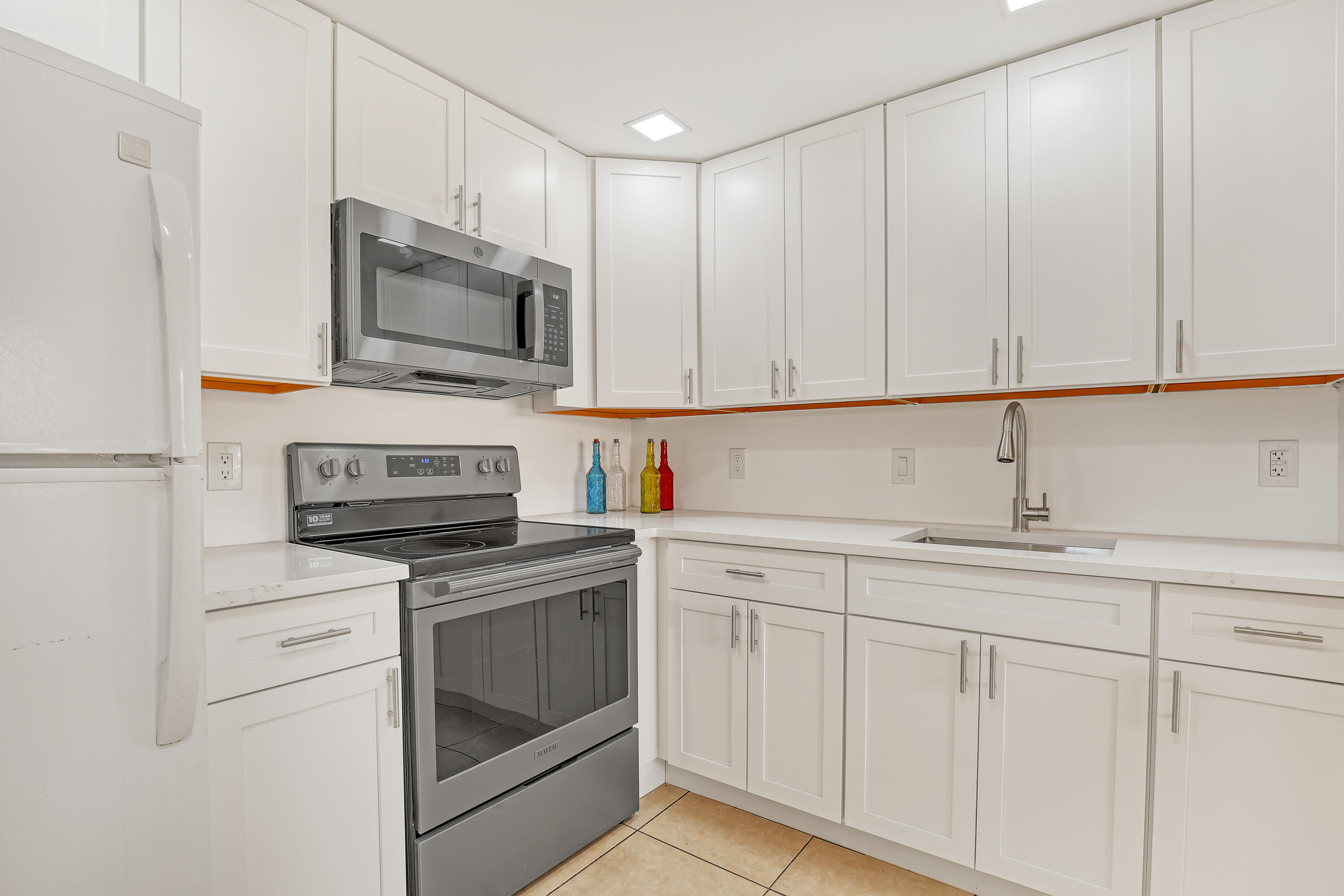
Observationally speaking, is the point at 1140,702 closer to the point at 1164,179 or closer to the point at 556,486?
the point at 1164,179

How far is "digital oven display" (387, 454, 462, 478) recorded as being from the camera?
80.7 inches

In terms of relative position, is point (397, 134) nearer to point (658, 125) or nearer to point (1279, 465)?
point (658, 125)

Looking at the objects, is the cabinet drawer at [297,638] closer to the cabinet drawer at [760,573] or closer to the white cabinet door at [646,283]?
the cabinet drawer at [760,573]

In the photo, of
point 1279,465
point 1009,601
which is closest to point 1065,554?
point 1009,601

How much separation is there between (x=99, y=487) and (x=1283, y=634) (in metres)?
2.06

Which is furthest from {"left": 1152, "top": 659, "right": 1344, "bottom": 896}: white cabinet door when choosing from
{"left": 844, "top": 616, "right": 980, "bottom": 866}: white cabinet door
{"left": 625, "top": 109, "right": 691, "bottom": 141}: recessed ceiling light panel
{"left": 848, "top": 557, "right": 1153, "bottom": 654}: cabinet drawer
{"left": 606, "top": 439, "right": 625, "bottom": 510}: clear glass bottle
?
{"left": 625, "top": 109, "right": 691, "bottom": 141}: recessed ceiling light panel

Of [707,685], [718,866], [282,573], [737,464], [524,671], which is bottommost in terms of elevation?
[718,866]

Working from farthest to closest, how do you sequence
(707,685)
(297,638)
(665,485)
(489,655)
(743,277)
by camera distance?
(665,485) < (743,277) < (707,685) < (489,655) < (297,638)

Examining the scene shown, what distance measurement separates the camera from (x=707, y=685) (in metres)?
2.17

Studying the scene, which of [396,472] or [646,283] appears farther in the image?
[646,283]

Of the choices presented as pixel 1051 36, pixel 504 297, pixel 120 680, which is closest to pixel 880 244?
pixel 1051 36

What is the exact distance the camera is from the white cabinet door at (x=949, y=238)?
1.94 metres

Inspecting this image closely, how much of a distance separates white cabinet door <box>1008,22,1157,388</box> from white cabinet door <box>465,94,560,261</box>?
141 centimetres

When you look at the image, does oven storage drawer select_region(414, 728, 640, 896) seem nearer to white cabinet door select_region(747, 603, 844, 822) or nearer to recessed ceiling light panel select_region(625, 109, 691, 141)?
white cabinet door select_region(747, 603, 844, 822)
